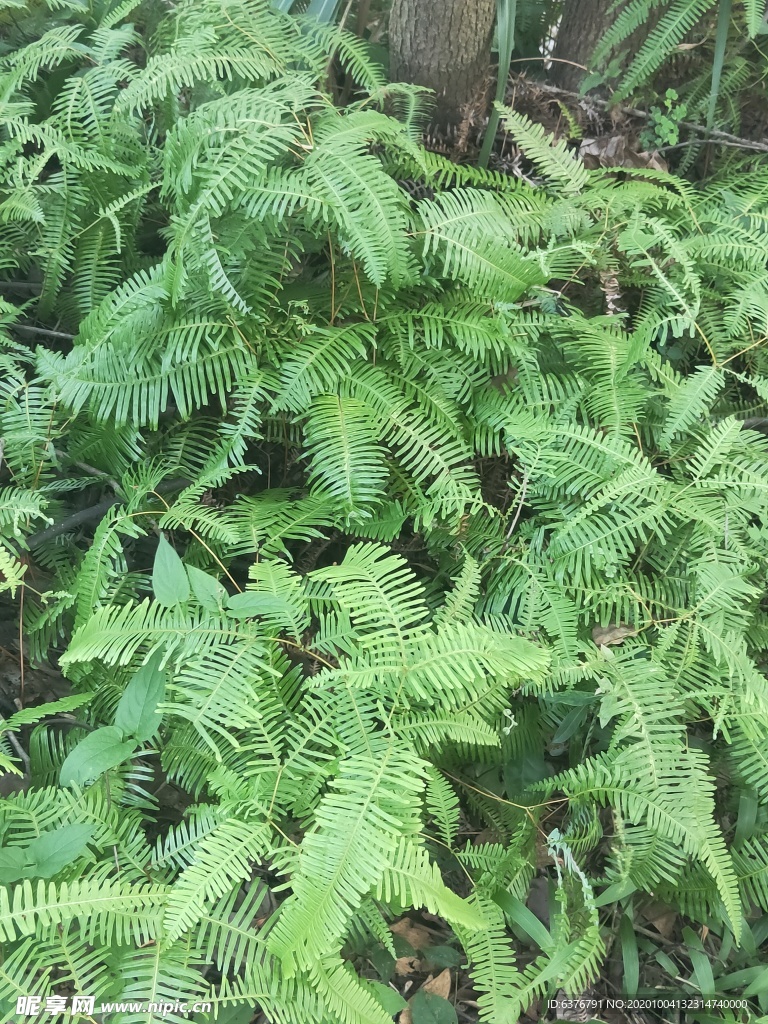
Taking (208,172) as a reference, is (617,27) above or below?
above

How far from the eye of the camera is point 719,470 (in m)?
1.63

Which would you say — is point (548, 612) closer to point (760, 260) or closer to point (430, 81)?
point (760, 260)

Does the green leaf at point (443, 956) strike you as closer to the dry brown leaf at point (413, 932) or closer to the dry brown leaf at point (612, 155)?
the dry brown leaf at point (413, 932)

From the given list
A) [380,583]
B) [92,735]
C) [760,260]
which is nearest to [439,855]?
[380,583]

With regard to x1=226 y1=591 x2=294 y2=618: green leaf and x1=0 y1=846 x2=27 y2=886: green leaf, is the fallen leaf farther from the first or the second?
x1=0 y1=846 x2=27 y2=886: green leaf

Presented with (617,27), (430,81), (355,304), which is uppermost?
(617,27)

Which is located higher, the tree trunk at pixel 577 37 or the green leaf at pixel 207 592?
the tree trunk at pixel 577 37

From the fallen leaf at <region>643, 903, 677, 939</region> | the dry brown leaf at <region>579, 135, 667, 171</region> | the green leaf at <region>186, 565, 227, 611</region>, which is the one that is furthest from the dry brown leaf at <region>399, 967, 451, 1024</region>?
the dry brown leaf at <region>579, 135, 667, 171</region>

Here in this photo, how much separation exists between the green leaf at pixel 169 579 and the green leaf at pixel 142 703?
0.14 m

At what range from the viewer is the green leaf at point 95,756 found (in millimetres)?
1300

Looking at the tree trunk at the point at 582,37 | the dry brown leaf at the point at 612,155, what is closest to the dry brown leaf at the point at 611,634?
the dry brown leaf at the point at 612,155

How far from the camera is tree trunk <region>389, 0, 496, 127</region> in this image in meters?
1.89

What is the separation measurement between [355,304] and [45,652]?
1.20m

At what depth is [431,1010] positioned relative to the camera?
1318 millimetres
